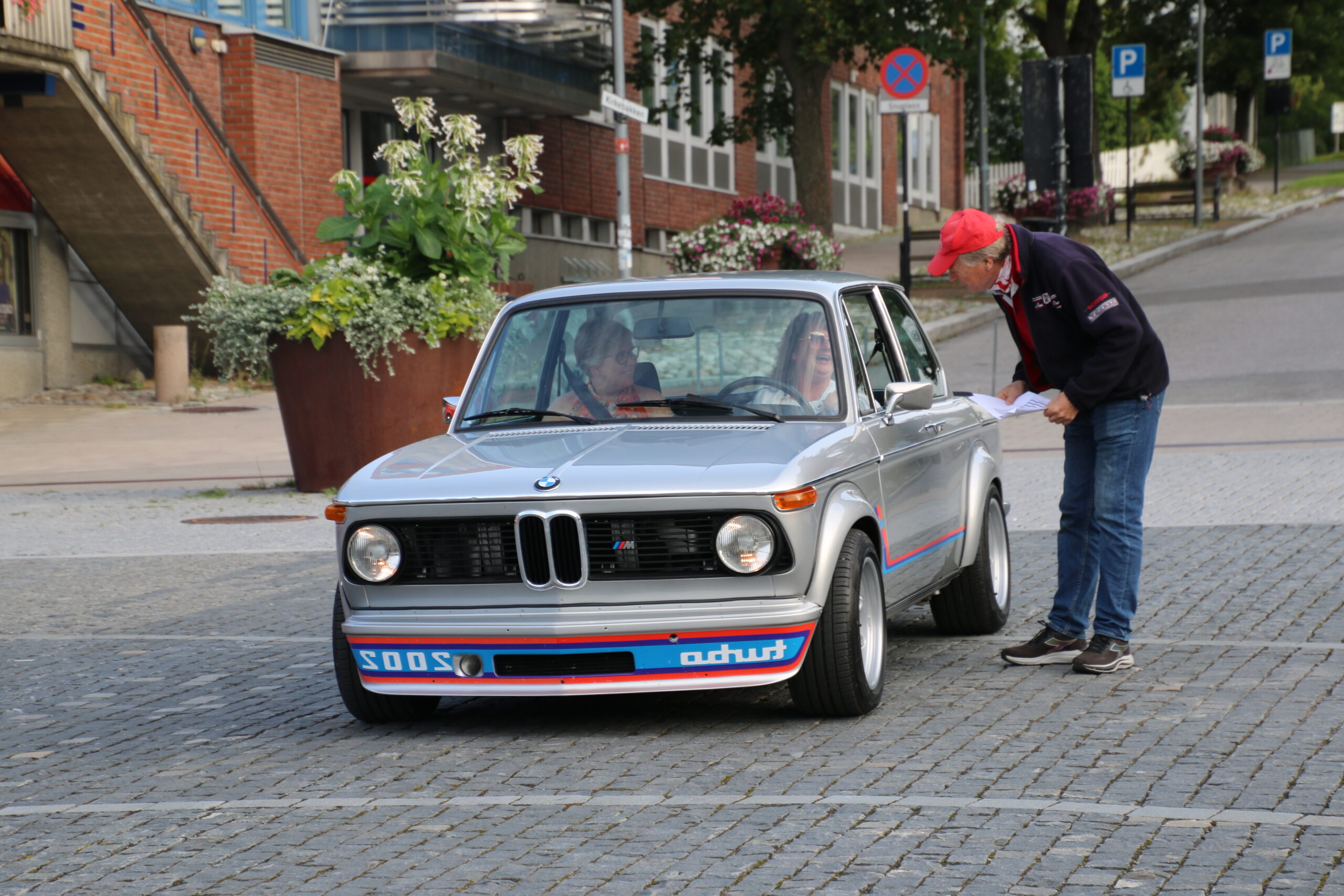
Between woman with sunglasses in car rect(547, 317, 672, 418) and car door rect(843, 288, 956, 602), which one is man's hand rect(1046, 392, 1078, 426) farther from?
woman with sunglasses in car rect(547, 317, 672, 418)

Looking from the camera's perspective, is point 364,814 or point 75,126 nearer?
point 364,814

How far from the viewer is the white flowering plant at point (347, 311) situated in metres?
13.0

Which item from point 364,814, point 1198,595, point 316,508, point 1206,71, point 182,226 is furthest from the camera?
point 1206,71

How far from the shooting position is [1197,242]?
115 ft

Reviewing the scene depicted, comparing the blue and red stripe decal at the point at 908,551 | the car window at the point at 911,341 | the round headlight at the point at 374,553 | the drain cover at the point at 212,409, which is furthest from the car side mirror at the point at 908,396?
the drain cover at the point at 212,409

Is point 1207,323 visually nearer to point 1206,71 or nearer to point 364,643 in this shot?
point 364,643

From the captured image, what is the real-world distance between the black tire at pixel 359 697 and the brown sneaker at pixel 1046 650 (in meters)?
2.30

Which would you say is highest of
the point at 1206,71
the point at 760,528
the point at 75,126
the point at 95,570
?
the point at 1206,71

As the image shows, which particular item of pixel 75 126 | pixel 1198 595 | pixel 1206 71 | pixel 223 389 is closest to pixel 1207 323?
pixel 223 389

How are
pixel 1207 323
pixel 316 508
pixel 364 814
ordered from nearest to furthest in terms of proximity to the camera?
pixel 364 814 → pixel 316 508 → pixel 1207 323

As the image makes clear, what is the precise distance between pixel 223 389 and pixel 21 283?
267 centimetres

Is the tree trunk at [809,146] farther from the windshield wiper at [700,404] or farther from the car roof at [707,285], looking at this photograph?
the windshield wiper at [700,404]

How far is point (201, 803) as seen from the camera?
213 inches

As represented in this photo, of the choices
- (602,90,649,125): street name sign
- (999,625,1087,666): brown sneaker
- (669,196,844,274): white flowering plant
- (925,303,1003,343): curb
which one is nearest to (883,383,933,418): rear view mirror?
(999,625,1087,666): brown sneaker
